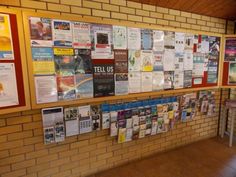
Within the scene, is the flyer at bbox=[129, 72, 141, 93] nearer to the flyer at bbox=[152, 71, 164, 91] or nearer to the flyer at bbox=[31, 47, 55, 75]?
the flyer at bbox=[152, 71, 164, 91]

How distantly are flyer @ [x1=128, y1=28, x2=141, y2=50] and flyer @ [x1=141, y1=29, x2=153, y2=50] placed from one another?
0.17 ft

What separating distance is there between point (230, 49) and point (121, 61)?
1.94 metres

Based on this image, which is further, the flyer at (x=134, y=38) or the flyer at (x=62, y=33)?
the flyer at (x=134, y=38)

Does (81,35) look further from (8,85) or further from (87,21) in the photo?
(8,85)

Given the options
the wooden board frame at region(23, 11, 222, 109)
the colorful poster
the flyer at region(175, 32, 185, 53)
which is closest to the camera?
the wooden board frame at region(23, 11, 222, 109)

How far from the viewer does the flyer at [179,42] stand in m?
2.32

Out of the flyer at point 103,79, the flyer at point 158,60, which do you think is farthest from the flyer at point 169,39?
the flyer at point 103,79

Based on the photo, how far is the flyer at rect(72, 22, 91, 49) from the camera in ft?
5.57

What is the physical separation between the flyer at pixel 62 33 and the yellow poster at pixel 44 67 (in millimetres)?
200

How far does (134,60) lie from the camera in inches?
80.6

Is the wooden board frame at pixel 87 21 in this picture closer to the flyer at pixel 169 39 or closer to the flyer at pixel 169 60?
the flyer at pixel 169 39

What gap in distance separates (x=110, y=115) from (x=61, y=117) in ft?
1.83

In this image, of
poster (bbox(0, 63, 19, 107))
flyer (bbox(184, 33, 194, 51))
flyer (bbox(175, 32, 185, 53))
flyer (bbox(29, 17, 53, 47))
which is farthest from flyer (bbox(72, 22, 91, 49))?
flyer (bbox(184, 33, 194, 51))

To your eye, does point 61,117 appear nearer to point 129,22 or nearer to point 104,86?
point 104,86
